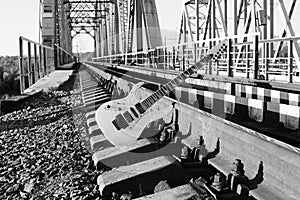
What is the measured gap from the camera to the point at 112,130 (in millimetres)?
3842

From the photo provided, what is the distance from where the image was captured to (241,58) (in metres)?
12.3

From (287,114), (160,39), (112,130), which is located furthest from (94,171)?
(160,39)

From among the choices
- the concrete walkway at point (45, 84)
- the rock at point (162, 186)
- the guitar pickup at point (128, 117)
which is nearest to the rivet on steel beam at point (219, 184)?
the rock at point (162, 186)

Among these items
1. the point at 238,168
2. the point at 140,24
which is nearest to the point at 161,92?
the point at 238,168

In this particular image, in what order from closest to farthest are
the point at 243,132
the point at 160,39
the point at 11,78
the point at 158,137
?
the point at 243,132, the point at 158,137, the point at 160,39, the point at 11,78

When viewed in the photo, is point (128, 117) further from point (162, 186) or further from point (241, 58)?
point (241, 58)

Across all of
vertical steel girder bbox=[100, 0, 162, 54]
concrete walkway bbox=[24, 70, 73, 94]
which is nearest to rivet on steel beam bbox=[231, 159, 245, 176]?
concrete walkway bbox=[24, 70, 73, 94]

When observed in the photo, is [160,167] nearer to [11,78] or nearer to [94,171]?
[94,171]

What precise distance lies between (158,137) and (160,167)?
1087mm

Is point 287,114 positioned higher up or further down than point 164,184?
higher up

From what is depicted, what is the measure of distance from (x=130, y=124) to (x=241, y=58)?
30.3 feet

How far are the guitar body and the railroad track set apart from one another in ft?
0.32

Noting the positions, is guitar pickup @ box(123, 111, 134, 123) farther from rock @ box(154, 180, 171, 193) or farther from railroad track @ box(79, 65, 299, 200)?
rock @ box(154, 180, 171, 193)

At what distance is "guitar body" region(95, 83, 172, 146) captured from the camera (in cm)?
369
